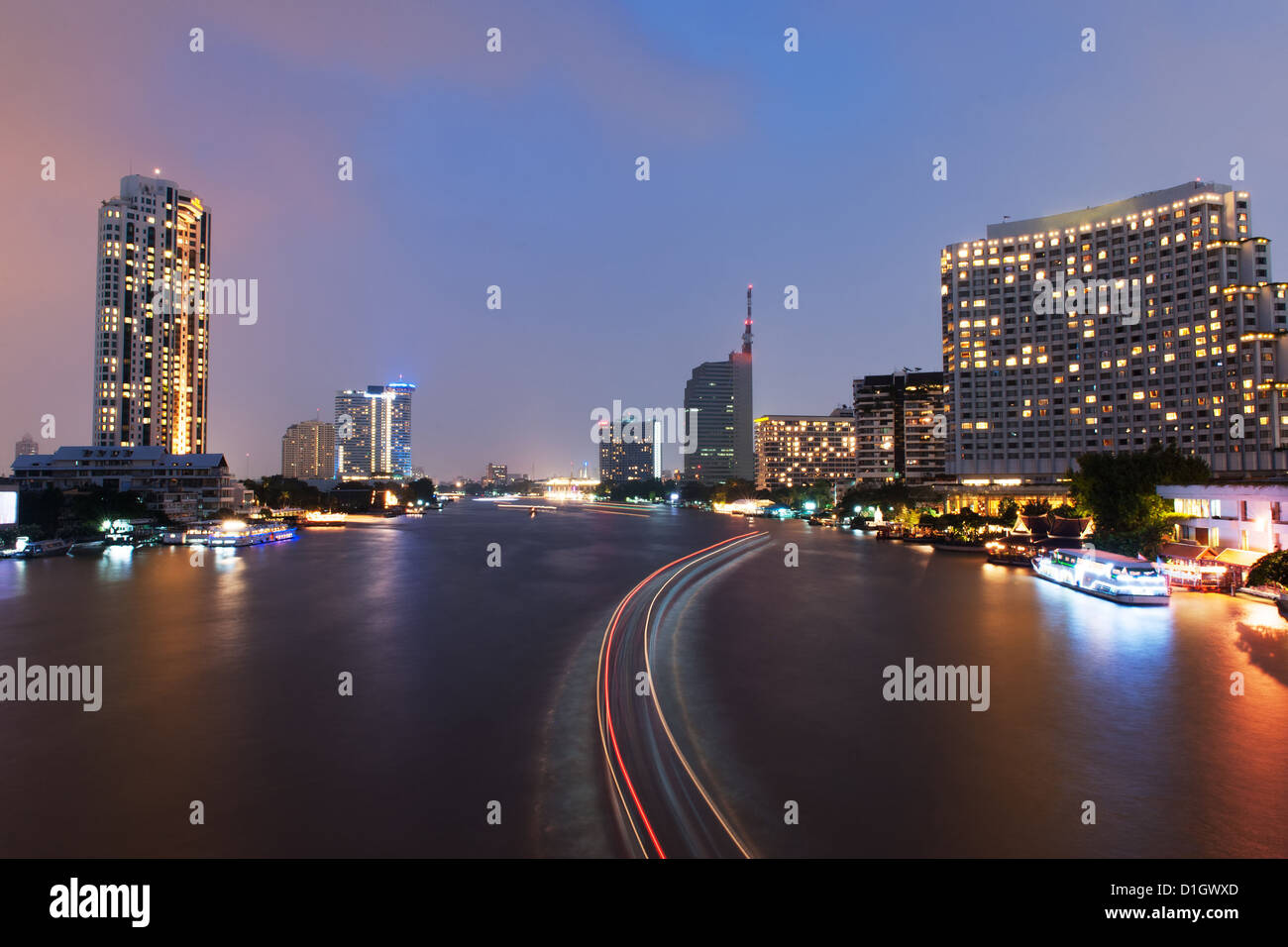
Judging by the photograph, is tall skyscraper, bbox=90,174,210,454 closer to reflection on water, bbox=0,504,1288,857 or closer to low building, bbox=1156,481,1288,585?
reflection on water, bbox=0,504,1288,857

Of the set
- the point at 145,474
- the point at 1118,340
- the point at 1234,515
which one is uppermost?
the point at 1118,340

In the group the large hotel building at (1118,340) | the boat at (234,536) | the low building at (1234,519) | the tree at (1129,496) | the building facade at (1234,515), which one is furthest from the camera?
the large hotel building at (1118,340)

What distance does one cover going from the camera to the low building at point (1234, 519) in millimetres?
34125

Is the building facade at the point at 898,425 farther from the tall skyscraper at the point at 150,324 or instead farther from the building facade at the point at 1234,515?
the tall skyscraper at the point at 150,324

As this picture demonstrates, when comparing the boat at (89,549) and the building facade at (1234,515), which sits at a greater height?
the building facade at (1234,515)

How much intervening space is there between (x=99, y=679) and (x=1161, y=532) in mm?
54080

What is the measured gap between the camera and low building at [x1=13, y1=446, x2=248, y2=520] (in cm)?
8681

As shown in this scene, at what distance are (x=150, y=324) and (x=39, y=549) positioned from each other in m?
108

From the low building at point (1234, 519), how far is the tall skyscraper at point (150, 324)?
165973 millimetres

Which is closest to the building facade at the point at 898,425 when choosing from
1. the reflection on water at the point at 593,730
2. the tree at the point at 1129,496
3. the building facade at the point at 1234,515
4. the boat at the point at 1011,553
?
the tree at the point at 1129,496

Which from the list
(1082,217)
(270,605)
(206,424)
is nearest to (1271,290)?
(1082,217)

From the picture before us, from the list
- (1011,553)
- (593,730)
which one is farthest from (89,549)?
(1011,553)

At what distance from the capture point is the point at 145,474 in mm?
90562

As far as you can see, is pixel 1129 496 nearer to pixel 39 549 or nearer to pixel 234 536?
pixel 234 536
